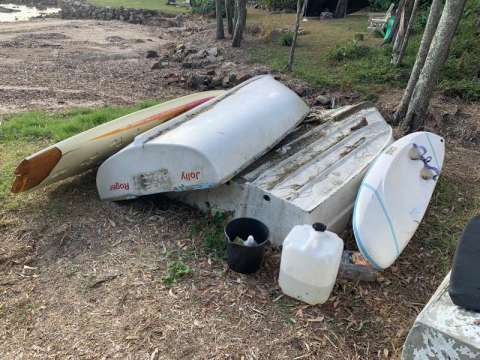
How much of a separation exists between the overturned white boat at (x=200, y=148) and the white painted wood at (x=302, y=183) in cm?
18

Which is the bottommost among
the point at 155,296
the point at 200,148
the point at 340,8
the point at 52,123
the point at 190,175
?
the point at 52,123

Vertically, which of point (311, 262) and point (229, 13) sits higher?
point (311, 262)

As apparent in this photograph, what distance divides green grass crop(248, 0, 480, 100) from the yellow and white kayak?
15.1 feet

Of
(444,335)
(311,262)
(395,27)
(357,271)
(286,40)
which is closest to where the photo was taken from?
(444,335)

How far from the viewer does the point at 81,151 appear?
3.96 m

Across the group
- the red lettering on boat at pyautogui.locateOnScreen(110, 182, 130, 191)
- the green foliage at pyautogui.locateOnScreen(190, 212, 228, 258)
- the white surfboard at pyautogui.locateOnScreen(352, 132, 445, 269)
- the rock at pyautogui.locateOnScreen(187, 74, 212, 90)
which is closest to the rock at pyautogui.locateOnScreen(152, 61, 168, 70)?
the rock at pyautogui.locateOnScreen(187, 74, 212, 90)

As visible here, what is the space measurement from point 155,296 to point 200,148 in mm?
1197

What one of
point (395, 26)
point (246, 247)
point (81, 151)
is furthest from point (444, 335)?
point (395, 26)

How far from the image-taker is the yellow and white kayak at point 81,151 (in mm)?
3699

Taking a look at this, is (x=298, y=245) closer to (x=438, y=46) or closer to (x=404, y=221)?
(x=404, y=221)

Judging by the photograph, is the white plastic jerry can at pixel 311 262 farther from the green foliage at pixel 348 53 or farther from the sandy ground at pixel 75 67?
the green foliage at pixel 348 53

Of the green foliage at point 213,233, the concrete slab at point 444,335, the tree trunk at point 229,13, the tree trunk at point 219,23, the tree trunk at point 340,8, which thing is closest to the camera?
the concrete slab at point 444,335

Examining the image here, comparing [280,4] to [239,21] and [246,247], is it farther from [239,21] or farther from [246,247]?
[246,247]

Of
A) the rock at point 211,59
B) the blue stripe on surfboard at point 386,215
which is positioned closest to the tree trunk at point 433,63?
the blue stripe on surfboard at point 386,215
